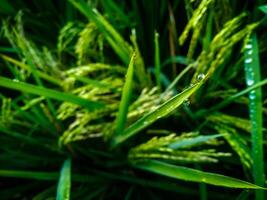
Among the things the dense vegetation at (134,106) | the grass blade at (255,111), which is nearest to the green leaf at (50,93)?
the dense vegetation at (134,106)

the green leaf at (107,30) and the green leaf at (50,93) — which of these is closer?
the green leaf at (50,93)

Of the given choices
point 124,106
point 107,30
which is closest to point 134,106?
point 124,106

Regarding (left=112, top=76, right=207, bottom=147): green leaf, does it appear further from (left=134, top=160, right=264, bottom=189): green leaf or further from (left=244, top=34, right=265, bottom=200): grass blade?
(left=244, top=34, right=265, bottom=200): grass blade

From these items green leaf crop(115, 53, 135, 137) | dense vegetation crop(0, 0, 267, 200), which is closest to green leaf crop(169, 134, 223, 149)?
dense vegetation crop(0, 0, 267, 200)

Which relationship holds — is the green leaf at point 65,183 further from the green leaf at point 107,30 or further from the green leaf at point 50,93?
the green leaf at point 107,30

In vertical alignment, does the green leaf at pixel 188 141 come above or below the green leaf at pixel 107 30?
below

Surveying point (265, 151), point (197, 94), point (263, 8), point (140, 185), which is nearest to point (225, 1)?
point (263, 8)

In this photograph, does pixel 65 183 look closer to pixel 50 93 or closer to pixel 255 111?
pixel 50 93
